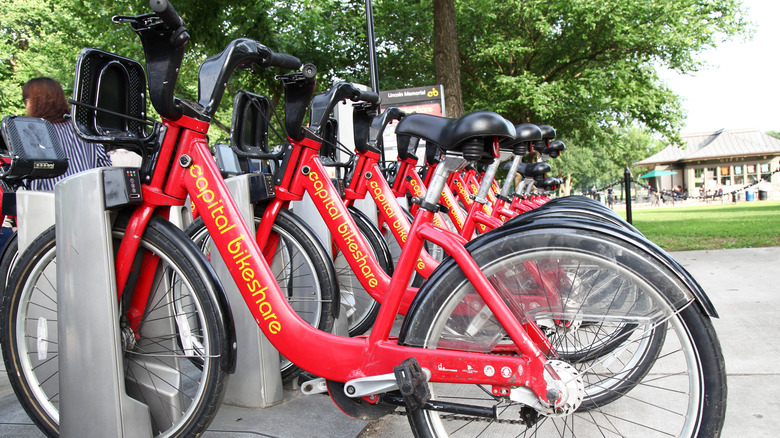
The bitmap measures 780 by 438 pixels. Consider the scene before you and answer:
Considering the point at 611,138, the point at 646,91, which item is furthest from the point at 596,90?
the point at 611,138

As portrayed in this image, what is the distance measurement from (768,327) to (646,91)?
13.8 meters

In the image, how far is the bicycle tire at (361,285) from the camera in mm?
3506

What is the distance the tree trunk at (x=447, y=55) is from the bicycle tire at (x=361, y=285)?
23.0ft

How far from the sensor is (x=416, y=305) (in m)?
1.86

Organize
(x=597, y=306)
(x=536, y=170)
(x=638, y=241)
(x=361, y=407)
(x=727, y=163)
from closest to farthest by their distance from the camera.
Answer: (x=638, y=241)
(x=597, y=306)
(x=361, y=407)
(x=536, y=170)
(x=727, y=163)

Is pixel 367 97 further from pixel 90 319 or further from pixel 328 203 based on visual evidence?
pixel 90 319

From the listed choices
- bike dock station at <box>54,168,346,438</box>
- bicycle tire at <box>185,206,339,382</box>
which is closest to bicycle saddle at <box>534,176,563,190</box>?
bicycle tire at <box>185,206,339,382</box>

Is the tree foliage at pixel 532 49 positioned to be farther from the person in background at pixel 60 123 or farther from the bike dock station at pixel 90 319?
the bike dock station at pixel 90 319

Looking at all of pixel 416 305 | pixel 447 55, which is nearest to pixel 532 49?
pixel 447 55

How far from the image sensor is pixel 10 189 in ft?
10.7

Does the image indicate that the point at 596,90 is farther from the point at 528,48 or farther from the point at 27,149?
the point at 27,149

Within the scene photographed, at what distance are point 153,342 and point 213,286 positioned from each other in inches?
19.4

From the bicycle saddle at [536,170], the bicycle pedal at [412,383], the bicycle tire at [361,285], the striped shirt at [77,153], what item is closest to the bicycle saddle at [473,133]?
the bicycle pedal at [412,383]

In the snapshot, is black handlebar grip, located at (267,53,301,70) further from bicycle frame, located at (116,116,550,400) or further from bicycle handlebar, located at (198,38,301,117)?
bicycle frame, located at (116,116,550,400)
